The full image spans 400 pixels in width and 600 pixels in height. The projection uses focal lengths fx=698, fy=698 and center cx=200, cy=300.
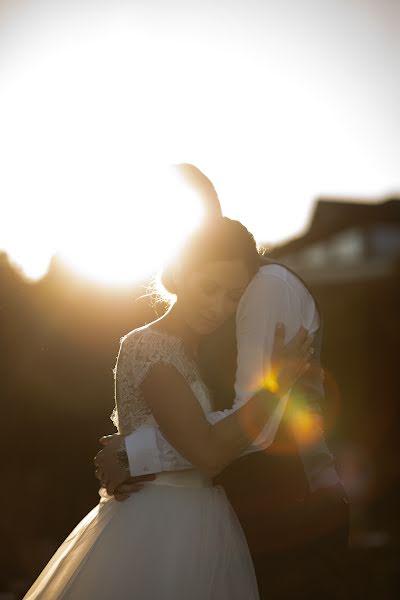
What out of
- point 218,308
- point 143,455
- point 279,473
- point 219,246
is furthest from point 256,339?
point 143,455

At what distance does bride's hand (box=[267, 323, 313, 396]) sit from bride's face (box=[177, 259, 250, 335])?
11.1 inches

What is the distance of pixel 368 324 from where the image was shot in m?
10.0

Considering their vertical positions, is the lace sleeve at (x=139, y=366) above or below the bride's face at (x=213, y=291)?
below

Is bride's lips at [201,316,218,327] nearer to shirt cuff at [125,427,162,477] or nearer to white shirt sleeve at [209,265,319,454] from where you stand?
white shirt sleeve at [209,265,319,454]

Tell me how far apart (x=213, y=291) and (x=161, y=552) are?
1.08m

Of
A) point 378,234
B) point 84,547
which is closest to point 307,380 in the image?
point 84,547

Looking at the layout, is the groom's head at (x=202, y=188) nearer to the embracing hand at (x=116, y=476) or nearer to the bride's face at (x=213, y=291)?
the bride's face at (x=213, y=291)

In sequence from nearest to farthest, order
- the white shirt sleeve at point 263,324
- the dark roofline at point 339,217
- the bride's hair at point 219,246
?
the white shirt sleeve at point 263,324 < the bride's hair at point 219,246 < the dark roofline at point 339,217

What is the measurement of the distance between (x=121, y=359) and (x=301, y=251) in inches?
1430

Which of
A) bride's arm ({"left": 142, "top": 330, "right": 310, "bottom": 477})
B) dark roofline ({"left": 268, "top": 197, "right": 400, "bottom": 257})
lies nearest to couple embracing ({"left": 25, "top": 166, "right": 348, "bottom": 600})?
bride's arm ({"left": 142, "top": 330, "right": 310, "bottom": 477})

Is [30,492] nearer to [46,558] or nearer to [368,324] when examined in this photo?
[46,558]

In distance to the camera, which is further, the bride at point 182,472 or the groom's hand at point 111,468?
the groom's hand at point 111,468

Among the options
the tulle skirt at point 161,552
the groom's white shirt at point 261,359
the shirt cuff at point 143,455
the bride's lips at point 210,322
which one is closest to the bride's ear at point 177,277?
the bride's lips at point 210,322

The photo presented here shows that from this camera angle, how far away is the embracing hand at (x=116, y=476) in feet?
9.62
